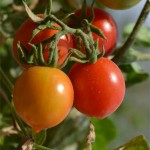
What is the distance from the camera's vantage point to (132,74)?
1231 millimetres

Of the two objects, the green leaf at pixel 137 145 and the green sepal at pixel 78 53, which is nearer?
the green sepal at pixel 78 53

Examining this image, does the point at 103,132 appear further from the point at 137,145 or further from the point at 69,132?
the point at 137,145

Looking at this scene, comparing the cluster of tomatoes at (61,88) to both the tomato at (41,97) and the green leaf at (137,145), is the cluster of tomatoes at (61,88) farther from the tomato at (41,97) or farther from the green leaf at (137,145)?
the green leaf at (137,145)

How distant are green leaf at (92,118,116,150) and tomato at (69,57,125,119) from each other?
1.23 feet

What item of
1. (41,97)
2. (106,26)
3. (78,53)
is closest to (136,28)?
(106,26)

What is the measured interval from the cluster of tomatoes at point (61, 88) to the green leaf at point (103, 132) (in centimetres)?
36

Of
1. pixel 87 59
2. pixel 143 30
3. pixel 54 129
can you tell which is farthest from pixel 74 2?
pixel 87 59

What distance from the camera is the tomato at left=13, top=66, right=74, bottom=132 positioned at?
0.77 m

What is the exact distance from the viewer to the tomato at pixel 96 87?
2.68 ft

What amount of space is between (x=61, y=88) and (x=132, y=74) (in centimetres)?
48

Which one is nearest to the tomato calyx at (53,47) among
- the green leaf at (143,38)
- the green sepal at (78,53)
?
the green sepal at (78,53)

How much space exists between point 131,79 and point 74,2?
0.73 feet

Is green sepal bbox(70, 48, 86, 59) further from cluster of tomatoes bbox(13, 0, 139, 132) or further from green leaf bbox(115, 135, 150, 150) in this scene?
green leaf bbox(115, 135, 150, 150)

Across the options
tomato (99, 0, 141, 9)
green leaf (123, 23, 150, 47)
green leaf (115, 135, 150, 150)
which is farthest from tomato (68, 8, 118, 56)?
green leaf (123, 23, 150, 47)
